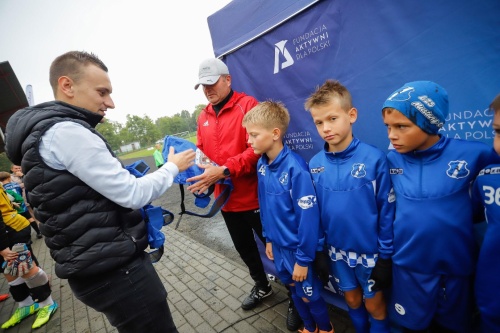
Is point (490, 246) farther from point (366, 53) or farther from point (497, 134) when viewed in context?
point (366, 53)

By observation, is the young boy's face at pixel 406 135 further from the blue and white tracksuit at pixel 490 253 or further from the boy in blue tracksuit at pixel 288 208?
the boy in blue tracksuit at pixel 288 208

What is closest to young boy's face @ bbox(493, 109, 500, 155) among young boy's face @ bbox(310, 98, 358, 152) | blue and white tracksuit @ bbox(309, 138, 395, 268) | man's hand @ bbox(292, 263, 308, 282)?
blue and white tracksuit @ bbox(309, 138, 395, 268)

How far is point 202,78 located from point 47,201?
1.70 metres

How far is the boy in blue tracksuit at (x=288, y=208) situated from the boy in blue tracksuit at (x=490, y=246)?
93 centimetres

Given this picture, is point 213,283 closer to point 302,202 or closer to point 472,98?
point 302,202

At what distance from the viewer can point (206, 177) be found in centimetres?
227

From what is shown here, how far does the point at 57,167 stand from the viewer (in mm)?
1397

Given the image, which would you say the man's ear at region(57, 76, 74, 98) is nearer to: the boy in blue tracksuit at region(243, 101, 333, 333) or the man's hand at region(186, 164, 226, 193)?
the man's hand at region(186, 164, 226, 193)

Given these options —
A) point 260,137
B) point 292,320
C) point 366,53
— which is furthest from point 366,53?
point 292,320

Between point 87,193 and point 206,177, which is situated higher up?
point 87,193

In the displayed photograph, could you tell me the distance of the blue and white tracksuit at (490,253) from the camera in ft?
3.94

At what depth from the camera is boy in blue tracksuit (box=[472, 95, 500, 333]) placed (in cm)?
119

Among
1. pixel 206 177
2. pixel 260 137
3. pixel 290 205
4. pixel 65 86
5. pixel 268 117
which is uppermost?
pixel 65 86

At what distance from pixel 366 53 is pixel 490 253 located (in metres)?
1.52
